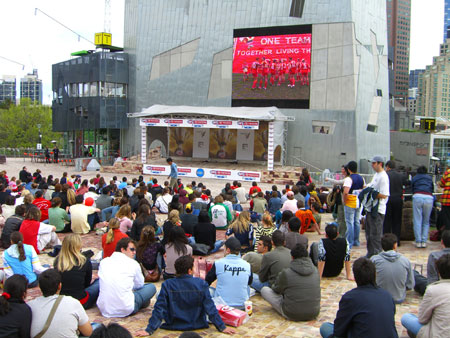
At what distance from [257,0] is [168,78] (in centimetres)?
824

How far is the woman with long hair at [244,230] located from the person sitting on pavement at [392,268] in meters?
3.17

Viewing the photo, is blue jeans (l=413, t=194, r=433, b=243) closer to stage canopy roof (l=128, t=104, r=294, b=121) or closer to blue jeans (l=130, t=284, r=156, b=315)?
blue jeans (l=130, t=284, r=156, b=315)

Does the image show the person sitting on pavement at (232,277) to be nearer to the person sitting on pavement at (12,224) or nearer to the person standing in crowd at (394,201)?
the person standing in crowd at (394,201)

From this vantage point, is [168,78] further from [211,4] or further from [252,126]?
[252,126]

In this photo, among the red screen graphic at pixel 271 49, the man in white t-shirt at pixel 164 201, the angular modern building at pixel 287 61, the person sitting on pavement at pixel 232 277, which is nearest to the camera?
the person sitting on pavement at pixel 232 277

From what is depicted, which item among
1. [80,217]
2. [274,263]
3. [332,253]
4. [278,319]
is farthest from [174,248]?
[80,217]

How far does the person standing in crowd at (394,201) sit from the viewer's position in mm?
9703

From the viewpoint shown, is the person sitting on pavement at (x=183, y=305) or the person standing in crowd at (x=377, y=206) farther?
the person standing in crowd at (x=377, y=206)

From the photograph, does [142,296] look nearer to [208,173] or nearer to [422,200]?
[422,200]

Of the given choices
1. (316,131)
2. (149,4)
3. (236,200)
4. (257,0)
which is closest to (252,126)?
(316,131)

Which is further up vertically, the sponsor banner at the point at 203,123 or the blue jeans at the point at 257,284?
the sponsor banner at the point at 203,123

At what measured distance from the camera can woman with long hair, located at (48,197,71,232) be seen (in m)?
11.4

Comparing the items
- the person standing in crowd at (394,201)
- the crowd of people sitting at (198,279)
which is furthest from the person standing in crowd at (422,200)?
the crowd of people sitting at (198,279)

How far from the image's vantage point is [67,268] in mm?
6039
